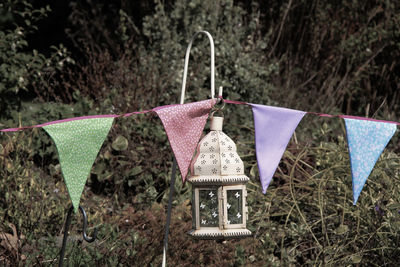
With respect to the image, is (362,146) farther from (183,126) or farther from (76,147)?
(76,147)

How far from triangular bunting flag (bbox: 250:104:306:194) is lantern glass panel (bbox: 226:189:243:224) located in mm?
146

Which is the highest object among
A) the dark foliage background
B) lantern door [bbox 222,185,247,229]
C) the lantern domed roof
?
the lantern domed roof

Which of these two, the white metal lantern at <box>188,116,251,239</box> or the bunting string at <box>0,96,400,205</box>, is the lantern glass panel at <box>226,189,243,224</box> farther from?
the bunting string at <box>0,96,400,205</box>

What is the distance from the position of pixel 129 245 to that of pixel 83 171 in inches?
50.4

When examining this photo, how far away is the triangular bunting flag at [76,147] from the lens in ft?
6.61

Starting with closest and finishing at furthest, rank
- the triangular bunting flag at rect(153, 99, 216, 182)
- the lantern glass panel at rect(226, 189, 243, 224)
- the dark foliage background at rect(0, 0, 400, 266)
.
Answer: the triangular bunting flag at rect(153, 99, 216, 182) < the lantern glass panel at rect(226, 189, 243, 224) < the dark foliage background at rect(0, 0, 400, 266)

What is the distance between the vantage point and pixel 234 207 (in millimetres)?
2330

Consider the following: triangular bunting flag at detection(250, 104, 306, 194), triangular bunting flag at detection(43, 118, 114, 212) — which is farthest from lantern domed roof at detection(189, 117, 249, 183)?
triangular bunting flag at detection(43, 118, 114, 212)

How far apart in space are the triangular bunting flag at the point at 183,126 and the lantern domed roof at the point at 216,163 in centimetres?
6

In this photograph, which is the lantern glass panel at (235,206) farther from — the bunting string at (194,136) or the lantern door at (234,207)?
the bunting string at (194,136)

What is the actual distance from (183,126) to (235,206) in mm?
416

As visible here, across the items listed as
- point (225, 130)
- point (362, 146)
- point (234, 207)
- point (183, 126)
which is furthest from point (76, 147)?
point (225, 130)

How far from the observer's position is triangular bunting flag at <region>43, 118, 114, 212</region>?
2.01 meters

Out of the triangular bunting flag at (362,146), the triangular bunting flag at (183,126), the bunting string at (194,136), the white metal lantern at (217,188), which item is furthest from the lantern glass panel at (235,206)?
the triangular bunting flag at (362,146)
